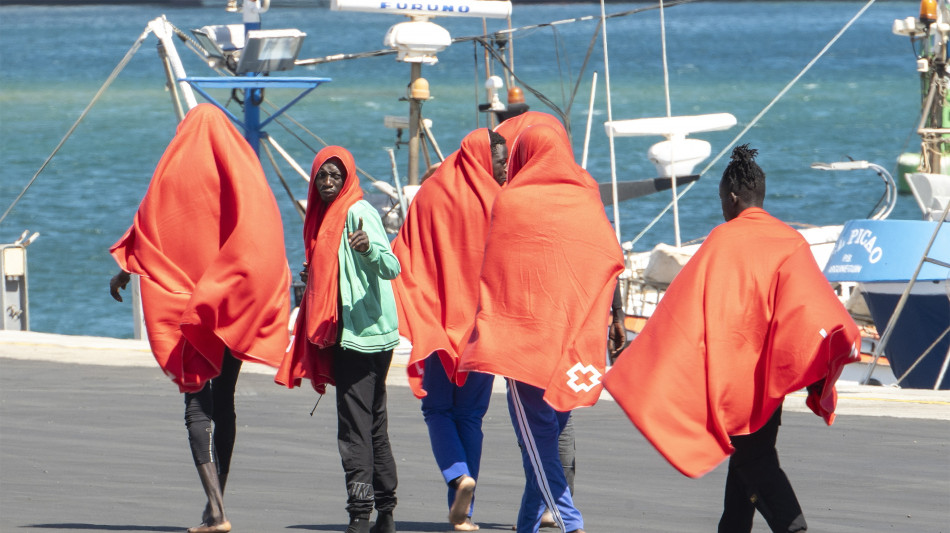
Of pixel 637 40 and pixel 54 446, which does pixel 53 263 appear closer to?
pixel 54 446

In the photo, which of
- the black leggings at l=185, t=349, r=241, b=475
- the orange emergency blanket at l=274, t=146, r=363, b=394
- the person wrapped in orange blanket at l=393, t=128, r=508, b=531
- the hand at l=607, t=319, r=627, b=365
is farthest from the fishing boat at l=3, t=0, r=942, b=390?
the hand at l=607, t=319, r=627, b=365

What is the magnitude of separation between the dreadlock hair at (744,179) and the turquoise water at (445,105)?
10.9 m

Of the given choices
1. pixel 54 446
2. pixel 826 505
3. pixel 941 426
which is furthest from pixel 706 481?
pixel 54 446

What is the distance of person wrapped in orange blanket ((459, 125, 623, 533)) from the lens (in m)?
5.19

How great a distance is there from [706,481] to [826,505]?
68 cm

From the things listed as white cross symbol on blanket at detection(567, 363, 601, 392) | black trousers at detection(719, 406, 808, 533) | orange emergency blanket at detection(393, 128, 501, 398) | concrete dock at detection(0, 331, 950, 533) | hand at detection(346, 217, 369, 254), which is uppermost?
hand at detection(346, 217, 369, 254)

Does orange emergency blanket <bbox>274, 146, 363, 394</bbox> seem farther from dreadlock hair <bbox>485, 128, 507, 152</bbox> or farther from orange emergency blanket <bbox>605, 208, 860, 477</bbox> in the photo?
orange emergency blanket <bbox>605, 208, 860, 477</bbox>

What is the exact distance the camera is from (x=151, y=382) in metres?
9.67

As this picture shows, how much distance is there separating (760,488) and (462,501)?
1.41m

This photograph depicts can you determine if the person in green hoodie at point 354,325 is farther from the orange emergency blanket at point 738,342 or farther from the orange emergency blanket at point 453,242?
the orange emergency blanket at point 738,342

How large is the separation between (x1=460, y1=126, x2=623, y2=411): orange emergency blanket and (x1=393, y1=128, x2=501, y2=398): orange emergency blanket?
715 mm

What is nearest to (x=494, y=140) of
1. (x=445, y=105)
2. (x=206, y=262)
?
(x=206, y=262)

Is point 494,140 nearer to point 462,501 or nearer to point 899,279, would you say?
point 462,501

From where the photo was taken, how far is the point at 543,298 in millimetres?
5277
